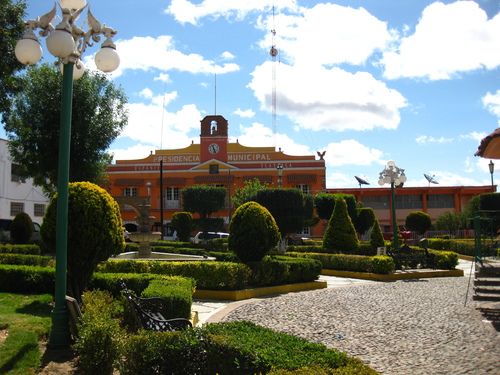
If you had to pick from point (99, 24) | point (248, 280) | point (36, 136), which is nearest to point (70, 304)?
point (99, 24)

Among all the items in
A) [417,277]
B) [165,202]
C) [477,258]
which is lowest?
[417,277]

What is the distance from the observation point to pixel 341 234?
70.0ft

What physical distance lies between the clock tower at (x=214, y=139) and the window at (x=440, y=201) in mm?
22570

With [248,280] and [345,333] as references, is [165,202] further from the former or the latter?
[345,333]

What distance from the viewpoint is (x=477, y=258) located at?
9594 millimetres

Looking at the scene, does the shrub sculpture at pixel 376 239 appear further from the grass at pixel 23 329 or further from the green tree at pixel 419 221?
the grass at pixel 23 329

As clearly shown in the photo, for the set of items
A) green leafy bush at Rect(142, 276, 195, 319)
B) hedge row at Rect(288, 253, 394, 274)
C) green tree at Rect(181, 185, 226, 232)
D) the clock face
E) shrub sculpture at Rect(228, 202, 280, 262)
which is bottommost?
hedge row at Rect(288, 253, 394, 274)

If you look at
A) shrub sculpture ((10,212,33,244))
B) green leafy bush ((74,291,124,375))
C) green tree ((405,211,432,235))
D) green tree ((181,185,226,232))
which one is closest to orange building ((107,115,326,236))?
green tree ((181,185,226,232))

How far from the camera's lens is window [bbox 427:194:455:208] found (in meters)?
51.6

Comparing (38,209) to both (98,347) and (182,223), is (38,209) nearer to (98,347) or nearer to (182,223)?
(182,223)

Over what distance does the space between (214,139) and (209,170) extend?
3.33m

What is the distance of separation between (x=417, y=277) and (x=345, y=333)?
35.2 ft

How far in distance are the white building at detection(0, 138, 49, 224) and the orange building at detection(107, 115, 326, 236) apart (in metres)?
9.96

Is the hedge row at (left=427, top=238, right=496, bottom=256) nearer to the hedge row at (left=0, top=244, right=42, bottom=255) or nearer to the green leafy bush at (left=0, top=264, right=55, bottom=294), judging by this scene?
the hedge row at (left=0, top=244, right=42, bottom=255)
